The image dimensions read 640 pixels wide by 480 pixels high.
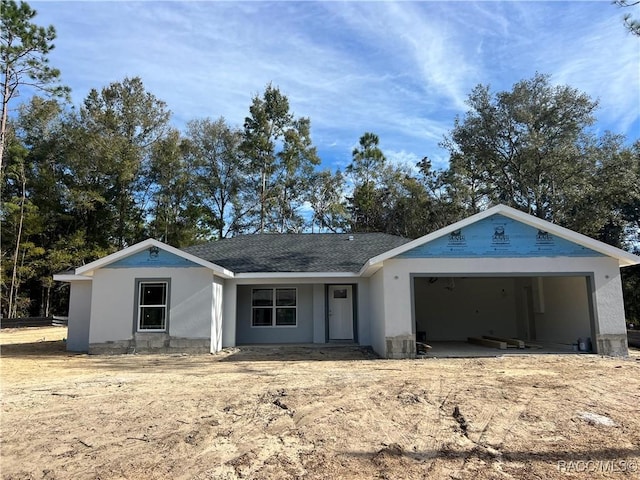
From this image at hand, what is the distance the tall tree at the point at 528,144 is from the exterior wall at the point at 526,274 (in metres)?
14.5

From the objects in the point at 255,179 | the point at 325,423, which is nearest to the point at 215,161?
the point at 255,179

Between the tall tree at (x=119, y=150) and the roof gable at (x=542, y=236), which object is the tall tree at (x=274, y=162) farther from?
the roof gable at (x=542, y=236)

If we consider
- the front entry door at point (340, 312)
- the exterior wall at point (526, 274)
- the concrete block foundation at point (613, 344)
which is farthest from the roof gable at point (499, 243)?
the front entry door at point (340, 312)

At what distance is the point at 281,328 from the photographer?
15398mm

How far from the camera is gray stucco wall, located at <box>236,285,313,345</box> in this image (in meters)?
15.4

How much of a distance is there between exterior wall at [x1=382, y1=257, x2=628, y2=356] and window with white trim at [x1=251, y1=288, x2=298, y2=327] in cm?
461

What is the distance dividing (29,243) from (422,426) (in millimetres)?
28945

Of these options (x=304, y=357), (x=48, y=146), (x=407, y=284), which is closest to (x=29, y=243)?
(x=48, y=146)

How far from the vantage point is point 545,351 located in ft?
41.7

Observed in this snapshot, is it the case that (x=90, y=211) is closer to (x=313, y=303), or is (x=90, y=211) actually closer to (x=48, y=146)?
(x=48, y=146)

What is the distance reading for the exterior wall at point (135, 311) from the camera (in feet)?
42.4

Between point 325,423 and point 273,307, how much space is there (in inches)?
392

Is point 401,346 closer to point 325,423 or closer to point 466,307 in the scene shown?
point 325,423

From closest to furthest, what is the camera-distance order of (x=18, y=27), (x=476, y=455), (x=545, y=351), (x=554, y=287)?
1. (x=476, y=455)
2. (x=545, y=351)
3. (x=554, y=287)
4. (x=18, y=27)
